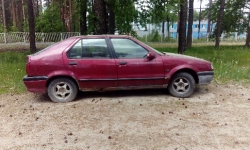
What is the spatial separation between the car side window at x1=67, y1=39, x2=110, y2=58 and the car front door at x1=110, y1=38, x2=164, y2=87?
9.6 inches

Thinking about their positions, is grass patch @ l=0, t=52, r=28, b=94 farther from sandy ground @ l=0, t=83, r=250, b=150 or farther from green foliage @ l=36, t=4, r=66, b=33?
green foliage @ l=36, t=4, r=66, b=33

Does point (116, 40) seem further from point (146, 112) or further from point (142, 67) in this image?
point (146, 112)

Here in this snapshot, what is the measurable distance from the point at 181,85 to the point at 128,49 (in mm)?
1537

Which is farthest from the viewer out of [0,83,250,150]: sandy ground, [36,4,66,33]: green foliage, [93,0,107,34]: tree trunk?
[36,4,66,33]: green foliage

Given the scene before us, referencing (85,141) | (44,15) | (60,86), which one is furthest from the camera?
(44,15)

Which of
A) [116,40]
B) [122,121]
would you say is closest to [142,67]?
[116,40]

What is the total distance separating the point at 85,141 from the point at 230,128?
2.43 meters

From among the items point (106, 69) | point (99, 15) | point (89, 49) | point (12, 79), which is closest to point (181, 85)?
point (106, 69)

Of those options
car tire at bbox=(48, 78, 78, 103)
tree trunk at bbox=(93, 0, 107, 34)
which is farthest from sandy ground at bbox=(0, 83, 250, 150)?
tree trunk at bbox=(93, 0, 107, 34)

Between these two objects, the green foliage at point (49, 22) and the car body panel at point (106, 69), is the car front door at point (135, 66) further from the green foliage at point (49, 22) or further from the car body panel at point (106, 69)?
the green foliage at point (49, 22)

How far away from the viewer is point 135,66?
17.1ft

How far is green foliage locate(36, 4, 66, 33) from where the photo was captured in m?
24.8

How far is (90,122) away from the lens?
4199 millimetres

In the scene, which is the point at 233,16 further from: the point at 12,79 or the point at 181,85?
the point at 12,79
